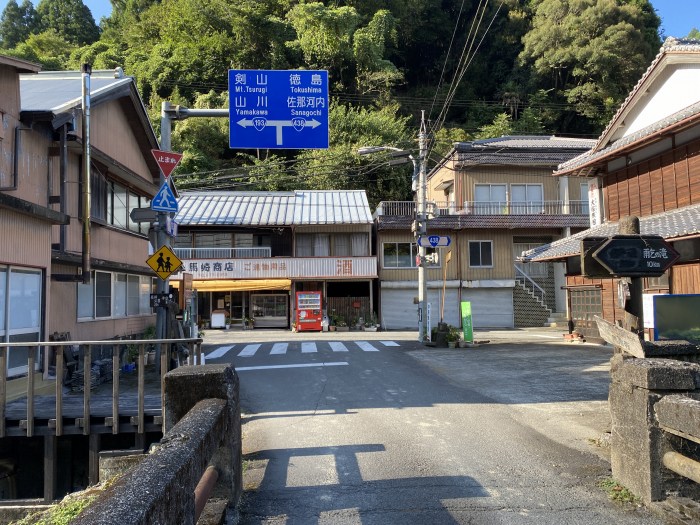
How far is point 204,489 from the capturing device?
347 centimetres

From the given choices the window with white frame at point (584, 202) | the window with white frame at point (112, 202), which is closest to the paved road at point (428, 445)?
the window with white frame at point (112, 202)

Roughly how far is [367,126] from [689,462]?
38200mm

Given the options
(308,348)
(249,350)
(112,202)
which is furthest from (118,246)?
(308,348)

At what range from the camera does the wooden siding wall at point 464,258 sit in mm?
30672

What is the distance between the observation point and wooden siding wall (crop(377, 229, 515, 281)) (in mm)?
30672

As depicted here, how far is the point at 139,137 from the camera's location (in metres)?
16.1

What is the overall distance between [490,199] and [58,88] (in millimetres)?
24191

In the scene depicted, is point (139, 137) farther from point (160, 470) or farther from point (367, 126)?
point (367, 126)

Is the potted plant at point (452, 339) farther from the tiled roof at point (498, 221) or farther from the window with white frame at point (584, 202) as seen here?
the window with white frame at point (584, 202)

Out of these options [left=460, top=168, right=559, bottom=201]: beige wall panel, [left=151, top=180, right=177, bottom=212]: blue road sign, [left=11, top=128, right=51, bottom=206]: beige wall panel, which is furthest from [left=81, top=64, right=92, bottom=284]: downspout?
[left=460, top=168, right=559, bottom=201]: beige wall panel

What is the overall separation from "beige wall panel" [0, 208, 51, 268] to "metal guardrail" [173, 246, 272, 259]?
63.7 feet

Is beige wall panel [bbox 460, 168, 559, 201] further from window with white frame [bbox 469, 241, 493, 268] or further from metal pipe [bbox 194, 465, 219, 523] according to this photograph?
metal pipe [bbox 194, 465, 219, 523]

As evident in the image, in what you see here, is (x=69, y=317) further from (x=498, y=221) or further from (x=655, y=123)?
(x=498, y=221)

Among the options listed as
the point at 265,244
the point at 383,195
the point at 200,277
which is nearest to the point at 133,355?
the point at 200,277
